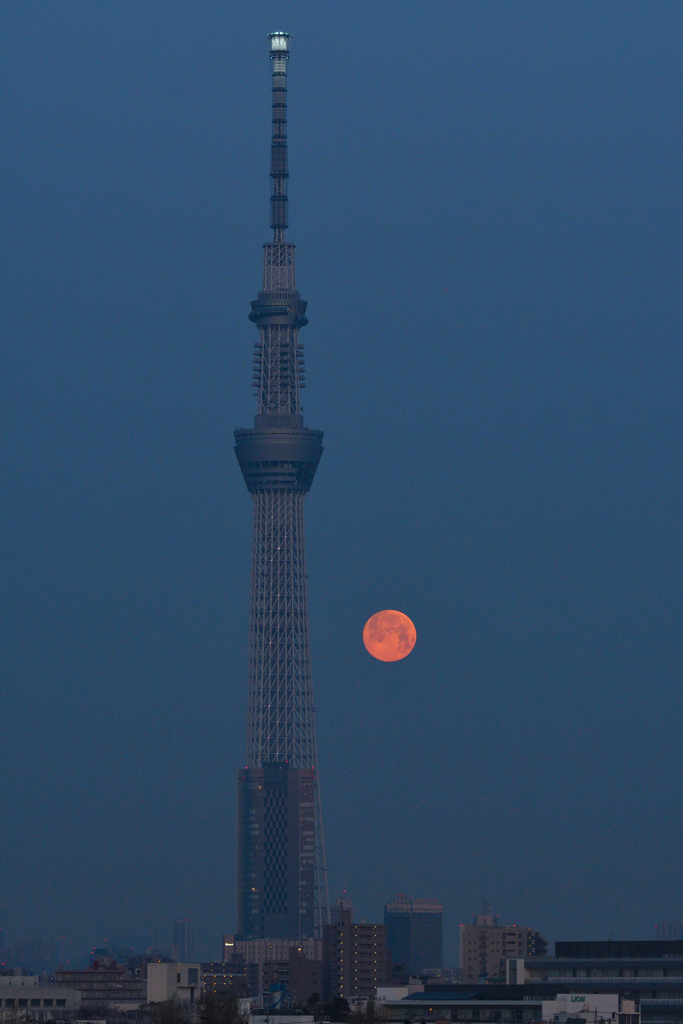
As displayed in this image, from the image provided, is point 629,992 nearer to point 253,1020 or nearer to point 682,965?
point 682,965

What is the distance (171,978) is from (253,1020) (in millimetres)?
21262

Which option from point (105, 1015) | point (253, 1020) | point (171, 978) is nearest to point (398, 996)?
point (105, 1015)

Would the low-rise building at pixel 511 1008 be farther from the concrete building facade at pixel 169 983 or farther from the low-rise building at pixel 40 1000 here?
the low-rise building at pixel 40 1000

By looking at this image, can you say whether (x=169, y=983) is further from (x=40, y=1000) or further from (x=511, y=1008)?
(x=40, y=1000)

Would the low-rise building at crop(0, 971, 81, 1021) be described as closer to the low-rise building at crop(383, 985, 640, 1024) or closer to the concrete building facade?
the concrete building facade

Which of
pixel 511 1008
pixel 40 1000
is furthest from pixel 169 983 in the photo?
pixel 40 1000

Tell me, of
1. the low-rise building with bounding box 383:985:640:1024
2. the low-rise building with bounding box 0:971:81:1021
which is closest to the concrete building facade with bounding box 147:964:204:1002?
the low-rise building with bounding box 383:985:640:1024

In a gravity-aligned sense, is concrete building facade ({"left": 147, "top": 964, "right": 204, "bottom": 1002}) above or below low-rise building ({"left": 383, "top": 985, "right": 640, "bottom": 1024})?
above

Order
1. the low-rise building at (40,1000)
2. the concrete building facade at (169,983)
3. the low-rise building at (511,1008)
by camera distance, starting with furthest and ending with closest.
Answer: the low-rise building at (40,1000) < the concrete building facade at (169,983) < the low-rise building at (511,1008)

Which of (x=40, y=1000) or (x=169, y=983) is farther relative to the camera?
(x=40, y=1000)

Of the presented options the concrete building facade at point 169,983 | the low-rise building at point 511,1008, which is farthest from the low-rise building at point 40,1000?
the low-rise building at point 511,1008

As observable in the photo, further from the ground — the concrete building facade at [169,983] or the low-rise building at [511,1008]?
the concrete building facade at [169,983]

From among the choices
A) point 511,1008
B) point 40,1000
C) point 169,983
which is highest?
point 169,983

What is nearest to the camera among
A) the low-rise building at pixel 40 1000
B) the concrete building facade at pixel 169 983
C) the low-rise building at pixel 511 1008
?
the low-rise building at pixel 511 1008
